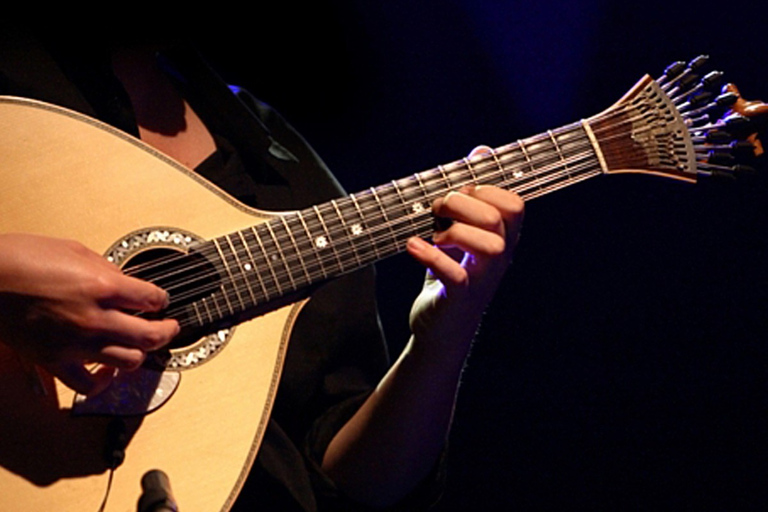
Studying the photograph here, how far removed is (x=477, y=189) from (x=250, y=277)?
51cm

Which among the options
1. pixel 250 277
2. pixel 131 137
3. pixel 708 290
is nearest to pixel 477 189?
pixel 250 277

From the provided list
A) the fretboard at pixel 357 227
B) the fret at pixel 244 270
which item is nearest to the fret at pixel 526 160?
the fretboard at pixel 357 227

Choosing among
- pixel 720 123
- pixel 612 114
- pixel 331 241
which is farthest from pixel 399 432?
pixel 720 123

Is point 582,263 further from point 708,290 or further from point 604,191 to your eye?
point 708,290

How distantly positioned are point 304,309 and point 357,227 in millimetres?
363

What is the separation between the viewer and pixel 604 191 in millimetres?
2260

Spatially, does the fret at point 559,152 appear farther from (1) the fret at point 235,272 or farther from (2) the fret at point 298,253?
(1) the fret at point 235,272

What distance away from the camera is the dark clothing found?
1.53m

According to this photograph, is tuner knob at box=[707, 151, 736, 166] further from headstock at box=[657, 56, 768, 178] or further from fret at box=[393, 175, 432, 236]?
fret at box=[393, 175, 432, 236]

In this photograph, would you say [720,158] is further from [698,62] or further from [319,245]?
[319,245]

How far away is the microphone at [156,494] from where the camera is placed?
120 cm

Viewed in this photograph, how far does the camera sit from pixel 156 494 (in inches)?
47.8

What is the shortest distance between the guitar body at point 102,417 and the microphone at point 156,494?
0.08 feet

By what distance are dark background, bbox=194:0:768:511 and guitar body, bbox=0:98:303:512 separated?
79cm
